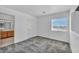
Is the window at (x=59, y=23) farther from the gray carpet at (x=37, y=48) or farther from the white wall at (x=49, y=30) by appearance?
the gray carpet at (x=37, y=48)

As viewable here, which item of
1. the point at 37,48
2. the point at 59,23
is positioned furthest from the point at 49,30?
the point at 37,48

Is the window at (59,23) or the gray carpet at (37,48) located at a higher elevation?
the window at (59,23)

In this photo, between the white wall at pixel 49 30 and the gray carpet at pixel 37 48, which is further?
the white wall at pixel 49 30

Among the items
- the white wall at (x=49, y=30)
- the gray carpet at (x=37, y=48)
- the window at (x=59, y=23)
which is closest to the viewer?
the gray carpet at (x=37, y=48)

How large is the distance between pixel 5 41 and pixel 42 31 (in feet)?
11.2

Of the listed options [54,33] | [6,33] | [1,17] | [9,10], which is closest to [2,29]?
[6,33]

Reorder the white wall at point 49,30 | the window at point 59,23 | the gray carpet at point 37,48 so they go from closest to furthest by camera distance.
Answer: the gray carpet at point 37,48 → the white wall at point 49,30 → the window at point 59,23

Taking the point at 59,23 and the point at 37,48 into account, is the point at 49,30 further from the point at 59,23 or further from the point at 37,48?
the point at 37,48

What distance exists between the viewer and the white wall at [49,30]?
4.64 metres

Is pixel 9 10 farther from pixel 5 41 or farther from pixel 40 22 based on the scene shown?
pixel 40 22

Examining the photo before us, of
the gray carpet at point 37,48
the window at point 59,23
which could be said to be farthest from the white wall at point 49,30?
the gray carpet at point 37,48

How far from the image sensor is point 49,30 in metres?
5.93
